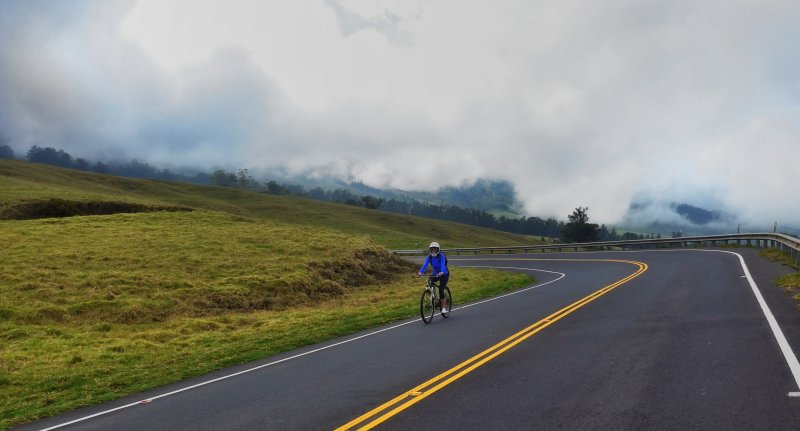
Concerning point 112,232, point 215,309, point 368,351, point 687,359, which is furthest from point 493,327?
point 112,232

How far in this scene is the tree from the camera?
11725 cm

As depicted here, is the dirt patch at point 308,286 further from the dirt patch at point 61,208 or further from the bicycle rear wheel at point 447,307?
the dirt patch at point 61,208

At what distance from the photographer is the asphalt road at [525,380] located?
21.8 feet

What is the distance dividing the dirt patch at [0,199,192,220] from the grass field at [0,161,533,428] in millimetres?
1070

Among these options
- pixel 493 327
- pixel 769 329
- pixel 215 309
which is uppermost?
pixel 769 329

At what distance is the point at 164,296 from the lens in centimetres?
2045

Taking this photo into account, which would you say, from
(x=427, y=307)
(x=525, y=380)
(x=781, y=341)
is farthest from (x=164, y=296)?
(x=781, y=341)

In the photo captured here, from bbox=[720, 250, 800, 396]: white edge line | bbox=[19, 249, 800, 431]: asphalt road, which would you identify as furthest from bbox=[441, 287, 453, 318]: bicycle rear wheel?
bbox=[720, 250, 800, 396]: white edge line

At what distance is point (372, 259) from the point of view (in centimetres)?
3288

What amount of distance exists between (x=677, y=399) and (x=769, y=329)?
5514 mm

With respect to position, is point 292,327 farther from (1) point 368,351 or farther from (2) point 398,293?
(2) point 398,293

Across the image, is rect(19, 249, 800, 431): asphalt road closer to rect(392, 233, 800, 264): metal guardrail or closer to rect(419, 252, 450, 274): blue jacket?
rect(419, 252, 450, 274): blue jacket

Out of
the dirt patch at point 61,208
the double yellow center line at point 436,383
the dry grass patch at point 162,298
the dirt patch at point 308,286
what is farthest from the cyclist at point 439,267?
the dirt patch at point 61,208

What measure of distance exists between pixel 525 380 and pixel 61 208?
48867 mm
